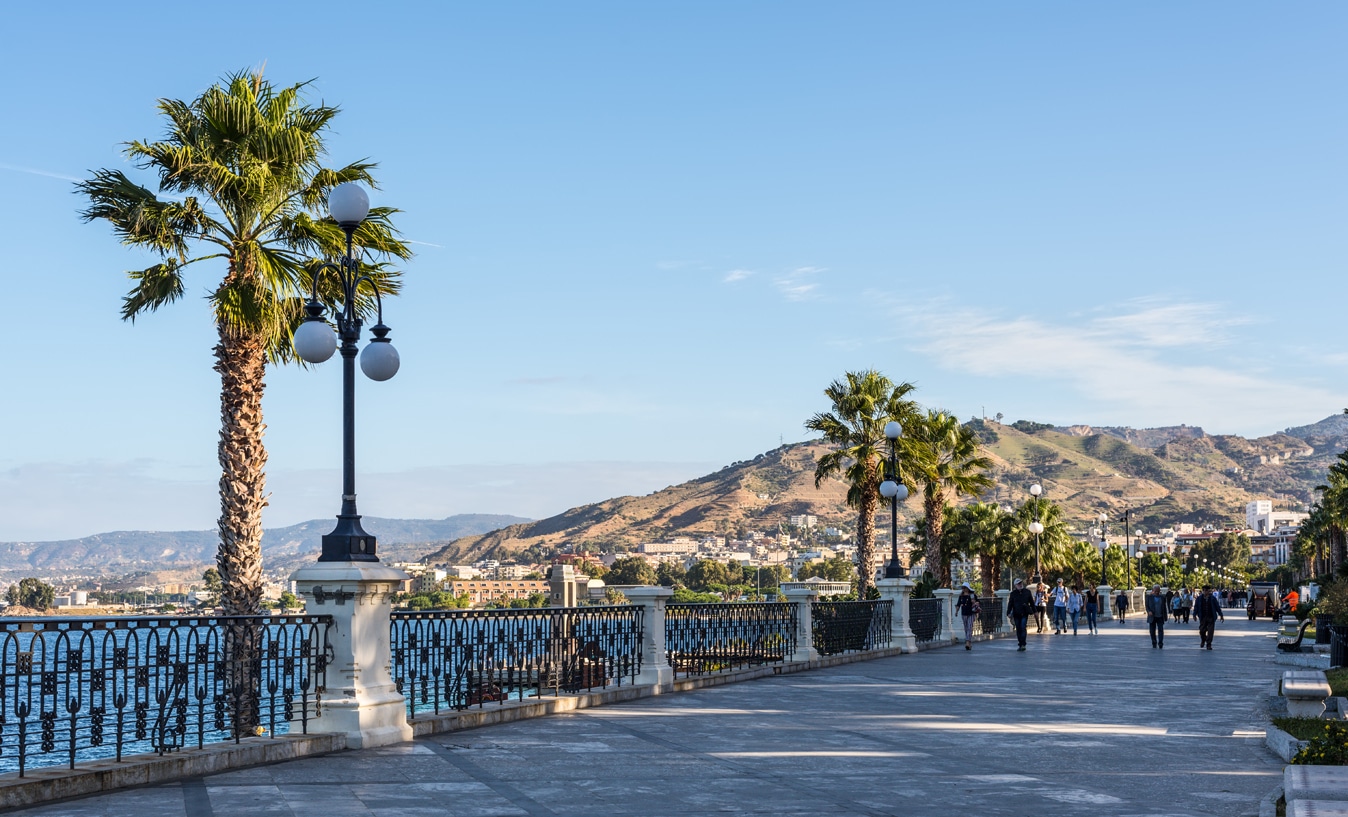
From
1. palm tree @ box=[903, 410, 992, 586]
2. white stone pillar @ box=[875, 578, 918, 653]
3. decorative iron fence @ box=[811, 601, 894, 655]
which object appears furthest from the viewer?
palm tree @ box=[903, 410, 992, 586]

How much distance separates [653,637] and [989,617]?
2135 cm

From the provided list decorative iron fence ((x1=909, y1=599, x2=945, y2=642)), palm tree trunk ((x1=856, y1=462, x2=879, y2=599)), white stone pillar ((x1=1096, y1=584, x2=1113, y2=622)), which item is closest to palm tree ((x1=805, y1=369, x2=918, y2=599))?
palm tree trunk ((x1=856, y1=462, x2=879, y2=599))

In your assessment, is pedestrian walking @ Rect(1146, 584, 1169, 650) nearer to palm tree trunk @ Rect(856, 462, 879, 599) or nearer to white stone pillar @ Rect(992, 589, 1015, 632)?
white stone pillar @ Rect(992, 589, 1015, 632)

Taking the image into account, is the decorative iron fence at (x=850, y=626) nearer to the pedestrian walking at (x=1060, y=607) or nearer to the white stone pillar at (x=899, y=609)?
the white stone pillar at (x=899, y=609)

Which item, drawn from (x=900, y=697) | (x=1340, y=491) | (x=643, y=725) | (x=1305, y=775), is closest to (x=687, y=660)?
(x=900, y=697)

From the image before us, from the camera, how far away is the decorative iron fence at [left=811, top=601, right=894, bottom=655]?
22.3 metres

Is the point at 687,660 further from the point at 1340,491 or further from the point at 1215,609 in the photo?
the point at 1340,491

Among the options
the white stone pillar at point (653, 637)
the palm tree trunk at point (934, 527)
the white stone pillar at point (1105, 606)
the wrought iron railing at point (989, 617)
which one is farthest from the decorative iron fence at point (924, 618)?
the white stone pillar at point (1105, 606)

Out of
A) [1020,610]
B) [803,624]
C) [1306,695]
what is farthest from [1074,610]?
[1306,695]

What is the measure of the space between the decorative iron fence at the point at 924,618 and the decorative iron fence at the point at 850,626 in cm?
144

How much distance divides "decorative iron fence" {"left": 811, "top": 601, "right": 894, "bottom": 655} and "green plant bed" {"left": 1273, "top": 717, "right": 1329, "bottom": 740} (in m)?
10.4

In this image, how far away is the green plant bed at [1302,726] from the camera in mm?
10398

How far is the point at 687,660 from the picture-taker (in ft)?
58.2

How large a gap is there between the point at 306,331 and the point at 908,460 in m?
29.8
